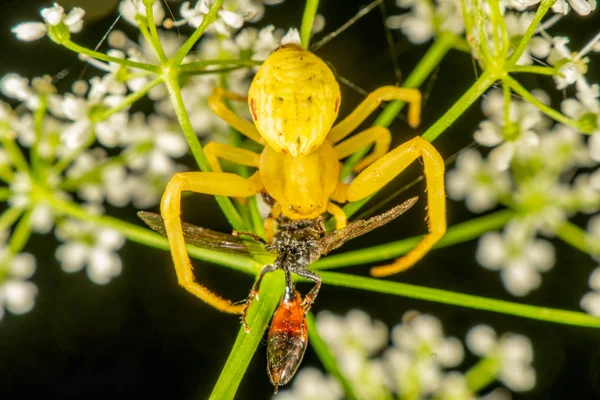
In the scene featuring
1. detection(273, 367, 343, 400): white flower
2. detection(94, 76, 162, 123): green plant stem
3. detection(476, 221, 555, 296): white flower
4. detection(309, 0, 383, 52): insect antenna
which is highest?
detection(309, 0, 383, 52): insect antenna

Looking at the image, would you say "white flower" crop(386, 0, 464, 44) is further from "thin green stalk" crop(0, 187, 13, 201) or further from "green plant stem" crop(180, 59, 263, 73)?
"thin green stalk" crop(0, 187, 13, 201)

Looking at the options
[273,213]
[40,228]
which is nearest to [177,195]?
[273,213]

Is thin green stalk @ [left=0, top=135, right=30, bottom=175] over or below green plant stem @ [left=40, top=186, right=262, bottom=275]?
over

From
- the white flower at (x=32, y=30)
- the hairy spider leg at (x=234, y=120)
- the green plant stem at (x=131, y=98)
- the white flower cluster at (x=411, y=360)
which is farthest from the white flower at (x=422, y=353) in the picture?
the white flower at (x=32, y=30)

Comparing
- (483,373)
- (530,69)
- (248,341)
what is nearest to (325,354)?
(248,341)

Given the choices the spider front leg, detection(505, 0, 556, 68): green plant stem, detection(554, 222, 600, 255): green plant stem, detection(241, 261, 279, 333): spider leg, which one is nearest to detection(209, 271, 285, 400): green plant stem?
detection(241, 261, 279, 333): spider leg

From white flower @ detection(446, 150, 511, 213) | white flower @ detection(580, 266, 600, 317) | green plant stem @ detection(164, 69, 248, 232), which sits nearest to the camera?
green plant stem @ detection(164, 69, 248, 232)

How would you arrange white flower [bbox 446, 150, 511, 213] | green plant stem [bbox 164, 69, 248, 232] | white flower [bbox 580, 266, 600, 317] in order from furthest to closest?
white flower [bbox 446, 150, 511, 213]
white flower [bbox 580, 266, 600, 317]
green plant stem [bbox 164, 69, 248, 232]
